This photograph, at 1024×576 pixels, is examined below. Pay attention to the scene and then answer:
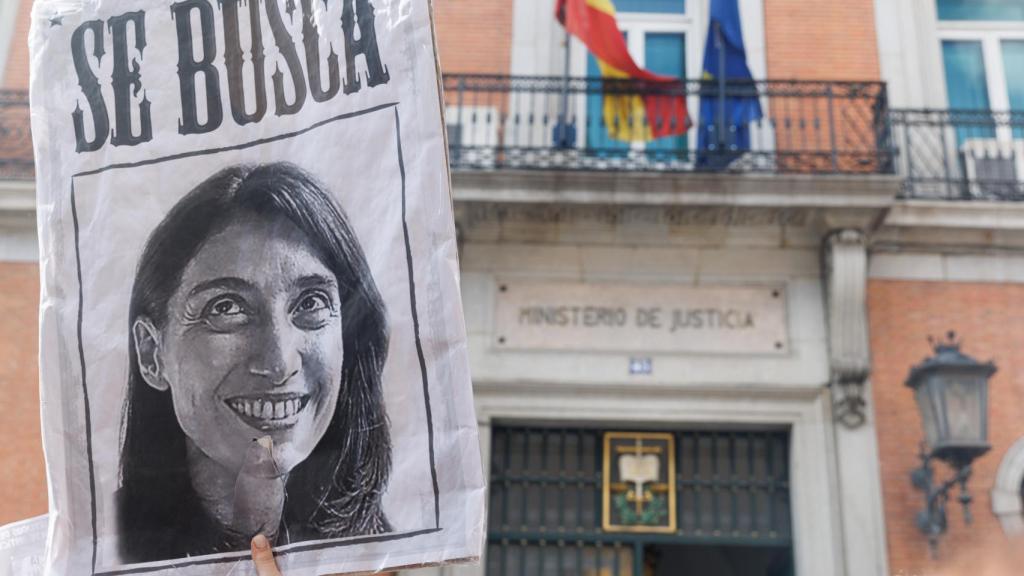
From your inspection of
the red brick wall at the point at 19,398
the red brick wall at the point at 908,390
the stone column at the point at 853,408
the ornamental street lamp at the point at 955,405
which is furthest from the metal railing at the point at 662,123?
the red brick wall at the point at 19,398

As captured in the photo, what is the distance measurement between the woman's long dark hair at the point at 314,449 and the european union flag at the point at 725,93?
5576 millimetres

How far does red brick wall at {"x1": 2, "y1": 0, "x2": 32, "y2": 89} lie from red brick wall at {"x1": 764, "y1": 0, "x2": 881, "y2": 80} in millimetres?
6059

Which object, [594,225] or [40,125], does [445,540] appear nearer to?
[40,125]

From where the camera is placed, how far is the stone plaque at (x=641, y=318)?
334 inches

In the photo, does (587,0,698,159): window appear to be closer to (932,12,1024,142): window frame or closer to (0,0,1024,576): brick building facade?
(0,0,1024,576): brick building facade

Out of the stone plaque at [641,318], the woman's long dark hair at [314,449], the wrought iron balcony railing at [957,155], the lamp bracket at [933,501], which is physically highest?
the wrought iron balcony railing at [957,155]

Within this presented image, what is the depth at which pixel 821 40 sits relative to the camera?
9.55 meters

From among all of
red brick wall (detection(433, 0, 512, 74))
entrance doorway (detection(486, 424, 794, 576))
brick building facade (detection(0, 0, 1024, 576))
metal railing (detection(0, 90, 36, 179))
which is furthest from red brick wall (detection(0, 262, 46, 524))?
red brick wall (detection(433, 0, 512, 74))

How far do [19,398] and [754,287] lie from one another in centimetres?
543

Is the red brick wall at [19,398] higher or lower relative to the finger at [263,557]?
higher

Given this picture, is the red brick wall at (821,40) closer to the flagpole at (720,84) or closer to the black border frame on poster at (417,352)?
the flagpole at (720,84)

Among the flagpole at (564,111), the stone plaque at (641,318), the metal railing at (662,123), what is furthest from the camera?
the flagpole at (564,111)

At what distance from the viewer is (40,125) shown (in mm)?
3830

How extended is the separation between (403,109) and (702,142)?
568cm
